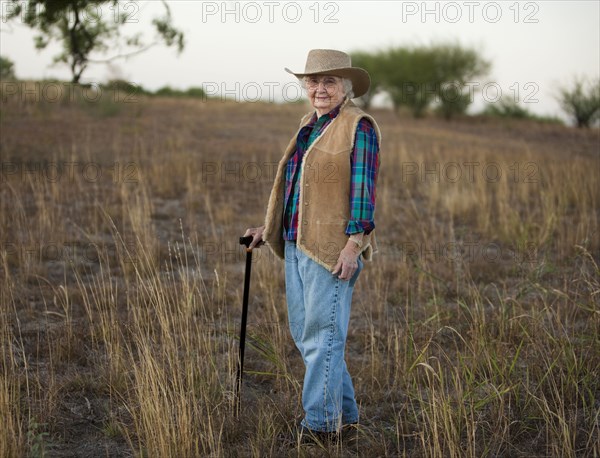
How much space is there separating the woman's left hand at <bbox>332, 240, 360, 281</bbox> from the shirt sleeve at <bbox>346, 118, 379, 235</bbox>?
0.23ft

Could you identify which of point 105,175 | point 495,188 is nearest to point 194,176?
point 105,175

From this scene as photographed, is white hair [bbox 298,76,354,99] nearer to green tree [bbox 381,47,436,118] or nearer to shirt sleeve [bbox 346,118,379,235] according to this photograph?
shirt sleeve [bbox 346,118,379,235]

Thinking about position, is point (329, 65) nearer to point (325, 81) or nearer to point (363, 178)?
point (325, 81)

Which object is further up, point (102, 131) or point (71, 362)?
point (102, 131)

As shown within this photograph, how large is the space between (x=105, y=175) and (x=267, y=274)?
17.6ft

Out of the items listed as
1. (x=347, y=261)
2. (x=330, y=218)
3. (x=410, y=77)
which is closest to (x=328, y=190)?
(x=330, y=218)

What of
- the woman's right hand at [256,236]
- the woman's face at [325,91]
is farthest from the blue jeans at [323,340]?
the woman's face at [325,91]

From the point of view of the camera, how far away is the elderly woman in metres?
2.92

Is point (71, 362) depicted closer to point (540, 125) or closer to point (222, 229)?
point (222, 229)

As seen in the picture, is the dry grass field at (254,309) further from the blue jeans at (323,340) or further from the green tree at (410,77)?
the green tree at (410,77)

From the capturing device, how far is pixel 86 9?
9.14m

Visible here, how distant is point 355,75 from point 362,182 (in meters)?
0.54

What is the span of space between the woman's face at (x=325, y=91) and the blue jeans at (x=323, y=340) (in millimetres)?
712

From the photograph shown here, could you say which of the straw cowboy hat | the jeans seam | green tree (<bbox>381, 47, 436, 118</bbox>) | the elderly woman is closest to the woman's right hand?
the elderly woman
